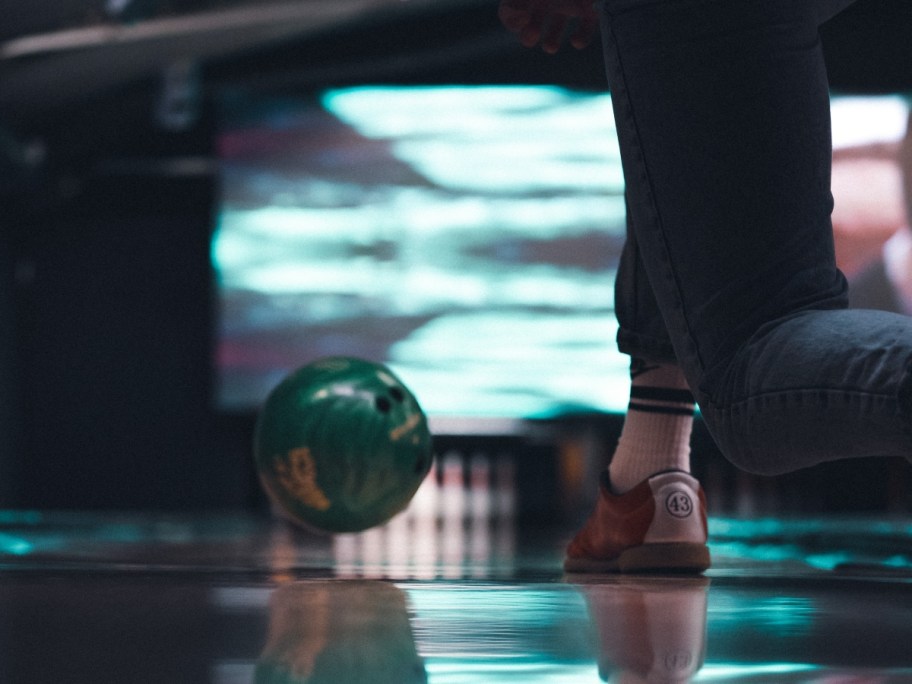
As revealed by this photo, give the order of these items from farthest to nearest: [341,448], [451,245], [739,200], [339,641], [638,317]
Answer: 1. [451,245]
2. [341,448]
3. [638,317]
4. [739,200]
5. [339,641]

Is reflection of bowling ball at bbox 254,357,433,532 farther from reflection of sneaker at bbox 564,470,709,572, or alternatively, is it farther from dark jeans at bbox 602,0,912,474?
dark jeans at bbox 602,0,912,474

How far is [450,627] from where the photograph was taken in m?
0.73

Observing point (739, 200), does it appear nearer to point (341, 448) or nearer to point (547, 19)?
point (547, 19)

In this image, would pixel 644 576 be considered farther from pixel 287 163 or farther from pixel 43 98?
pixel 287 163

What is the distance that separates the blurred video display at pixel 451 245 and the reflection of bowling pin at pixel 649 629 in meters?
4.55

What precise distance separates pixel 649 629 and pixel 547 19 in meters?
0.70

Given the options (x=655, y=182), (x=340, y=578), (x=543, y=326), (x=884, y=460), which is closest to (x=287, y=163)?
(x=543, y=326)

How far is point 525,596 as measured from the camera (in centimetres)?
97

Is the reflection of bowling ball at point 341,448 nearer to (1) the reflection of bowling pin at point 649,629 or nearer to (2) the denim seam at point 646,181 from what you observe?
(1) the reflection of bowling pin at point 649,629

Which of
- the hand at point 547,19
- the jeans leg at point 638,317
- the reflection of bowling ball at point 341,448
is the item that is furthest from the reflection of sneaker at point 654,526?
the reflection of bowling ball at point 341,448

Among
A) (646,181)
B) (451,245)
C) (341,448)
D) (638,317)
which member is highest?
(451,245)

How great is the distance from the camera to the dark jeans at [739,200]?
738mm

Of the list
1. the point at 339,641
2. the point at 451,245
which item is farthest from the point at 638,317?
the point at 451,245

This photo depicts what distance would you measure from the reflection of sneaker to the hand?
1.62ft
